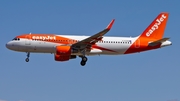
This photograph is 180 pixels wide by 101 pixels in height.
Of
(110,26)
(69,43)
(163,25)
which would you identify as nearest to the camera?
(110,26)

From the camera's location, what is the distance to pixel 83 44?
83.2 meters

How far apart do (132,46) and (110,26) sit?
8463mm

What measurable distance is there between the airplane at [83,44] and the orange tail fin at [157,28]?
0.12m

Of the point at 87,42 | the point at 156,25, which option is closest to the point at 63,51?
the point at 87,42

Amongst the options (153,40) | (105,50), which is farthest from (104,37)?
(153,40)

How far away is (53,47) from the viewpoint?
272 ft

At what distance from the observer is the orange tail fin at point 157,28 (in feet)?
294

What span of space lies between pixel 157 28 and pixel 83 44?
14.6m

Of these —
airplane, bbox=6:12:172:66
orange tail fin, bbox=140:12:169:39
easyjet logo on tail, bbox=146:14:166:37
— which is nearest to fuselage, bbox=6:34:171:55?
airplane, bbox=6:12:172:66

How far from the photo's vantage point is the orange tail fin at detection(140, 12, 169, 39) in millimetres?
89669

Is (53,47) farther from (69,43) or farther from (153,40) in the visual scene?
(153,40)

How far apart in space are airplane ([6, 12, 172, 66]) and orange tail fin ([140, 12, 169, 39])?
0.12m

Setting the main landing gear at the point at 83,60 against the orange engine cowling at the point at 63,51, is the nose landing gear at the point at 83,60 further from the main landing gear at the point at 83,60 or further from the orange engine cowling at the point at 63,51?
the orange engine cowling at the point at 63,51

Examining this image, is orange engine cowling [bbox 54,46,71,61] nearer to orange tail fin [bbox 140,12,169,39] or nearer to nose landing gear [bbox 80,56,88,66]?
nose landing gear [bbox 80,56,88,66]
